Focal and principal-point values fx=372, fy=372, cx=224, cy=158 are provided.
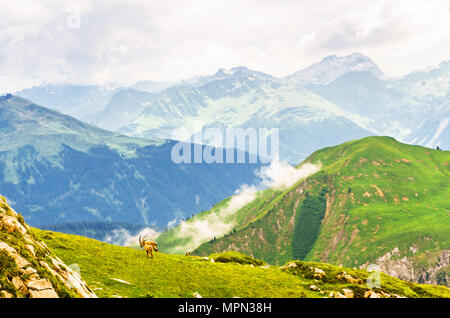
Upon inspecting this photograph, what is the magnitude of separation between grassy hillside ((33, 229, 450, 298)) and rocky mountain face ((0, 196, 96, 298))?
7.33m

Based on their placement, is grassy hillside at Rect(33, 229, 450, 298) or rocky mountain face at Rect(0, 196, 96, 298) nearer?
rocky mountain face at Rect(0, 196, 96, 298)

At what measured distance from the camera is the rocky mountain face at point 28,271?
3100cm

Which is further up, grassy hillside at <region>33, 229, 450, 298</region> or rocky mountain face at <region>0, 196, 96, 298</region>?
rocky mountain face at <region>0, 196, 96, 298</region>

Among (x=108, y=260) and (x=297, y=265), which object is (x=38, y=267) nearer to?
(x=108, y=260)

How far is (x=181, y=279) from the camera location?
56500 mm

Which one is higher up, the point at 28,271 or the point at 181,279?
the point at 28,271

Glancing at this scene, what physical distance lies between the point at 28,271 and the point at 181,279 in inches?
1083

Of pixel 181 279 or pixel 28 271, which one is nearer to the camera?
pixel 28 271

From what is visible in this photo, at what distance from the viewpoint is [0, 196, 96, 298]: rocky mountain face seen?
3100cm

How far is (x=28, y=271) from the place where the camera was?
1282 inches

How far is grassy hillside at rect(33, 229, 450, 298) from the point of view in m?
49.8

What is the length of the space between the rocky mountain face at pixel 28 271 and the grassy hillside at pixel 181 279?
7.33 meters
